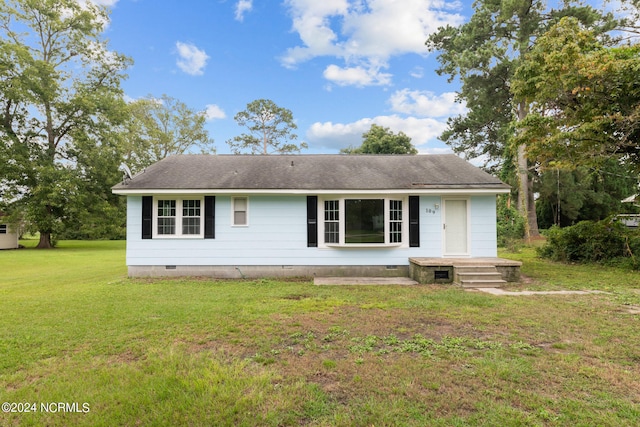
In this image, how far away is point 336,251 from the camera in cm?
909

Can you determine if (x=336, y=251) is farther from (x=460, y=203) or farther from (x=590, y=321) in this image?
(x=590, y=321)

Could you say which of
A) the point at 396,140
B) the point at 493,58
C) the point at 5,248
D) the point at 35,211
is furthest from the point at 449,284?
the point at 5,248

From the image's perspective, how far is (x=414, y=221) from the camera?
9055mm

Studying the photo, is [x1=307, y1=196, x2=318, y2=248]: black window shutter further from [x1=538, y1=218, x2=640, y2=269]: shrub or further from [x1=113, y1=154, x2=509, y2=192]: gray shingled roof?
[x1=538, y1=218, x2=640, y2=269]: shrub

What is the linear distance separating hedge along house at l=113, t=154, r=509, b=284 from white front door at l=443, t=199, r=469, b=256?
3 centimetres

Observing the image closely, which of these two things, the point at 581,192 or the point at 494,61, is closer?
the point at 494,61

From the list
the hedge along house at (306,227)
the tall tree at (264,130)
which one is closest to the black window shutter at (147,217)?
the hedge along house at (306,227)

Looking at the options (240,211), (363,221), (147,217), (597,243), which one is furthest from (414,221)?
(147,217)

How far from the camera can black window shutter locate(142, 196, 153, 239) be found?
29.1 ft

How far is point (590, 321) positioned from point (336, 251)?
5709mm

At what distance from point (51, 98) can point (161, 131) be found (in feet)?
29.4

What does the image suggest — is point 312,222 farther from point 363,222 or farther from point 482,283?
point 482,283

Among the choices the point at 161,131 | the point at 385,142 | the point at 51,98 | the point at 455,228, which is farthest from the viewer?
the point at 161,131

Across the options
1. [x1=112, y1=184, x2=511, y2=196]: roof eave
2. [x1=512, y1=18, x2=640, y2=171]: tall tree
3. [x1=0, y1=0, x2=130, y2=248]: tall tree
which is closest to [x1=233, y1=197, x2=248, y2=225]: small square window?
[x1=112, y1=184, x2=511, y2=196]: roof eave
